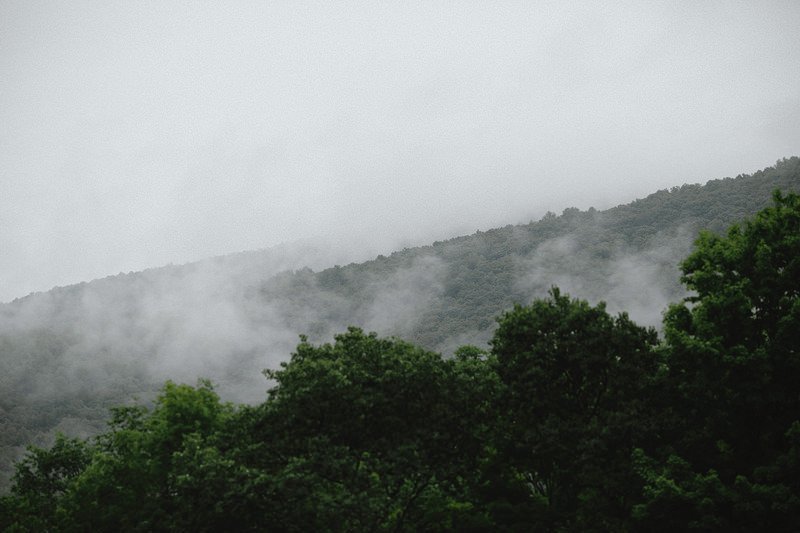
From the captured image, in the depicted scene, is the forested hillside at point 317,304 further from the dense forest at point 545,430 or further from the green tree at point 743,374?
the green tree at point 743,374

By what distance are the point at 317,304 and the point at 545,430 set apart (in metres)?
111

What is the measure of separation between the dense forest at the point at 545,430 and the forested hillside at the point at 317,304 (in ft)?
173

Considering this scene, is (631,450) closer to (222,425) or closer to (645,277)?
(222,425)

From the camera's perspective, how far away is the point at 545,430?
2056cm

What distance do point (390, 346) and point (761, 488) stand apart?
12.9 m

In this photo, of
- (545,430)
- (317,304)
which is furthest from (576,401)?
(317,304)

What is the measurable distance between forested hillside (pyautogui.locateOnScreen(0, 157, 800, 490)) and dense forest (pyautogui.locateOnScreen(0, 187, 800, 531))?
52749mm

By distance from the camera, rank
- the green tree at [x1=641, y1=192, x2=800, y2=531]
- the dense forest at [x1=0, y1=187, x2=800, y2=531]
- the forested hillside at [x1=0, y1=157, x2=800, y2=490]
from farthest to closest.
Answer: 1. the forested hillside at [x1=0, y1=157, x2=800, y2=490]
2. the dense forest at [x1=0, y1=187, x2=800, y2=531]
3. the green tree at [x1=641, y1=192, x2=800, y2=531]

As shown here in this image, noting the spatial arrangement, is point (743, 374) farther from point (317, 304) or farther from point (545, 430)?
point (317, 304)

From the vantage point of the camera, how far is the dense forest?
18594 mm

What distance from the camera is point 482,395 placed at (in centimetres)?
2192

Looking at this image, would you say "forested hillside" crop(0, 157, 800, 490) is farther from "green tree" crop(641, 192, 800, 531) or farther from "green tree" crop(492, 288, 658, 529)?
"green tree" crop(641, 192, 800, 531)

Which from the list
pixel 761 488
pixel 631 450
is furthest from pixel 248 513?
pixel 761 488

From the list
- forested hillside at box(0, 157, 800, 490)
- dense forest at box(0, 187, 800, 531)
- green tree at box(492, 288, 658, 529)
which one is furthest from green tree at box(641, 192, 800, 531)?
forested hillside at box(0, 157, 800, 490)
